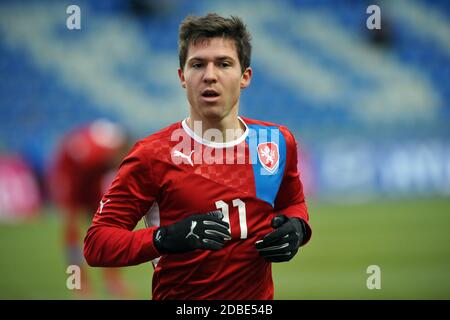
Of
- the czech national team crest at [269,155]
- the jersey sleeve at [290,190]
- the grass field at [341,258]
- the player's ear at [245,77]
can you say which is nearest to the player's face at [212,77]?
the player's ear at [245,77]

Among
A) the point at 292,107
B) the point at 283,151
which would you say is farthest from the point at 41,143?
the point at 283,151

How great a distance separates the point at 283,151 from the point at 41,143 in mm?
10576

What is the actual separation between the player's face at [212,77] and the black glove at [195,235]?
48cm

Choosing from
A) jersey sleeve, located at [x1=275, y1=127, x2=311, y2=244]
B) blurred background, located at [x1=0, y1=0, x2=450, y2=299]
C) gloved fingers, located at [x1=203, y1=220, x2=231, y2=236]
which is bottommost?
gloved fingers, located at [x1=203, y1=220, x2=231, y2=236]

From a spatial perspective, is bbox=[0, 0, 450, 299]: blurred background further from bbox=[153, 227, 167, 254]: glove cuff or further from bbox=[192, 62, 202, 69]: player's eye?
bbox=[153, 227, 167, 254]: glove cuff

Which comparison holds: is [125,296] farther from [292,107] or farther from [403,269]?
[292,107]

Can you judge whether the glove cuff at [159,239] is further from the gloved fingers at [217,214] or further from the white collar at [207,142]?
the white collar at [207,142]

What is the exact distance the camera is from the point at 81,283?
25.4 ft

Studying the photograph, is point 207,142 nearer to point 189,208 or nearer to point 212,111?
point 212,111

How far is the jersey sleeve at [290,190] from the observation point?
3172 mm

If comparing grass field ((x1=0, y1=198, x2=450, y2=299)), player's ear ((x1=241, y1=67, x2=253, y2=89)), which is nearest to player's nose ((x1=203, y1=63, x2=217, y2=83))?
player's ear ((x1=241, y1=67, x2=253, y2=89))

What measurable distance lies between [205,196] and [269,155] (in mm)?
385

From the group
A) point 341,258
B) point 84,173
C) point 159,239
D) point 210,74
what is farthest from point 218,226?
point 341,258

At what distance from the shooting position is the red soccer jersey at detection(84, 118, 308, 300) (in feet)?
9.17
